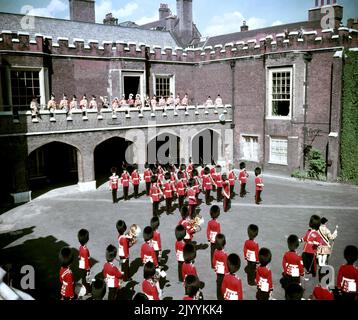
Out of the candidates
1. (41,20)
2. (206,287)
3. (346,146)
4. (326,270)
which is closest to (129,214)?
(206,287)

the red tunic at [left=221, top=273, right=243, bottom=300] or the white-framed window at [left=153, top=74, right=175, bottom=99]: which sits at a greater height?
the white-framed window at [left=153, top=74, right=175, bottom=99]

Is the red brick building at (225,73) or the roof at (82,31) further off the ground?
the roof at (82,31)

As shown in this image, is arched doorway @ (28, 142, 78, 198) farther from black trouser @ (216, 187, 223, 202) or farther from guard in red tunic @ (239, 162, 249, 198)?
guard in red tunic @ (239, 162, 249, 198)

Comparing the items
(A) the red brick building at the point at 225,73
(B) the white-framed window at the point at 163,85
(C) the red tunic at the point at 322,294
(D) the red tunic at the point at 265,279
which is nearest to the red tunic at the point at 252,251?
(D) the red tunic at the point at 265,279

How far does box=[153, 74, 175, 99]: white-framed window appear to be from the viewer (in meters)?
27.9

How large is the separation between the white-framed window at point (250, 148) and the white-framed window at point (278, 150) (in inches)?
46.2

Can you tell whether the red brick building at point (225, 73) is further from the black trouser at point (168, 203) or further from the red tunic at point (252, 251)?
the red tunic at point (252, 251)

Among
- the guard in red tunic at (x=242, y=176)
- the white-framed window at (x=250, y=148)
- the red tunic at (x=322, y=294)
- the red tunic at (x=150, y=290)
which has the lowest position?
the red tunic at (x=150, y=290)

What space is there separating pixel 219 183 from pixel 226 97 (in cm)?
1158

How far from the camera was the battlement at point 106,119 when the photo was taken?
18984mm

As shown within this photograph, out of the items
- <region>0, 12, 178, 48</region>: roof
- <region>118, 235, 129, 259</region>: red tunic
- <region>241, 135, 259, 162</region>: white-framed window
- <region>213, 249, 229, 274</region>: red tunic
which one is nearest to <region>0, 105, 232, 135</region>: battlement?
<region>241, 135, 259, 162</region>: white-framed window

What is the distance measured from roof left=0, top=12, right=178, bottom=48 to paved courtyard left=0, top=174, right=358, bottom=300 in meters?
11.5

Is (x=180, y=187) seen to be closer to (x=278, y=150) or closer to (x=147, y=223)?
(x=147, y=223)

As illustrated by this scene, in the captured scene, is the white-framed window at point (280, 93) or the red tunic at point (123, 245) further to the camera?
the white-framed window at point (280, 93)
